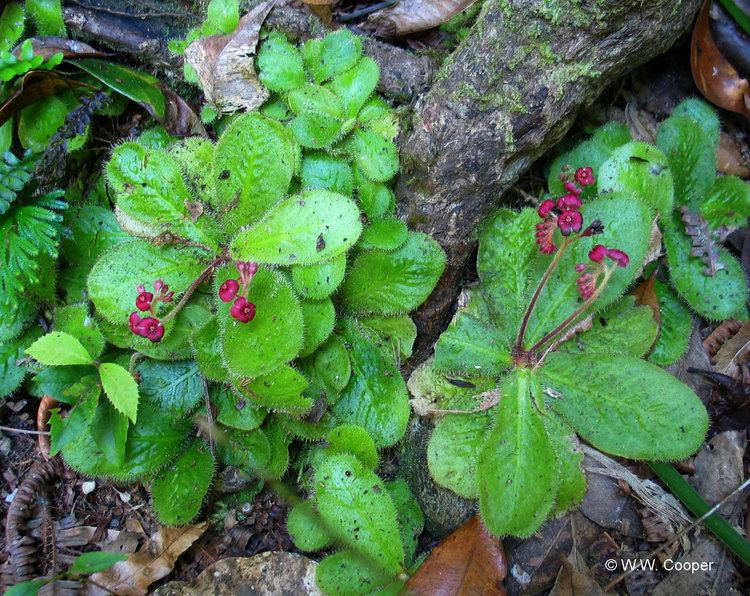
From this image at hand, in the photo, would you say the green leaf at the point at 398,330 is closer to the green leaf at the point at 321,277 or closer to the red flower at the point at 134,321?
the green leaf at the point at 321,277

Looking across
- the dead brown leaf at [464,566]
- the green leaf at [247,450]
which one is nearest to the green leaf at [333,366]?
the green leaf at [247,450]

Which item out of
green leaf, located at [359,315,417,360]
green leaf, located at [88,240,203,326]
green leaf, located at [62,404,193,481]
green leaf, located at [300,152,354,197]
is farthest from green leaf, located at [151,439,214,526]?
green leaf, located at [300,152,354,197]

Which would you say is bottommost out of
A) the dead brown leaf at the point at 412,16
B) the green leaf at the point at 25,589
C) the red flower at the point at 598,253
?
the green leaf at the point at 25,589

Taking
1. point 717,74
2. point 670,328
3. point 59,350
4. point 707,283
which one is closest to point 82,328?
point 59,350

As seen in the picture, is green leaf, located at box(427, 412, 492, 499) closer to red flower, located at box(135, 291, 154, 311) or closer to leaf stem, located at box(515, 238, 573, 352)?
leaf stem, located at box(515, 238, 573, 352)

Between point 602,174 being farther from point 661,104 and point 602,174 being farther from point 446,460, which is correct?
point 446,460

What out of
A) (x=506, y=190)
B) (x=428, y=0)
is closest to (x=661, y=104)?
(x=506, y=190)

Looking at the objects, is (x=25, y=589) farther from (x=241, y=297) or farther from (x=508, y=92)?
(x=508, y=92)
